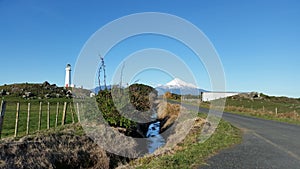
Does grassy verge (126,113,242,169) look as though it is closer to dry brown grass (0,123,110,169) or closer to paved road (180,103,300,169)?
paved road (180,103,300,169)

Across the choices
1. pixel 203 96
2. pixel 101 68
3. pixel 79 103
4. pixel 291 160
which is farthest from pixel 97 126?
pixel 203 96

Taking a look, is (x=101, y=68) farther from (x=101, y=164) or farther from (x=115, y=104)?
(x=101, y=164)

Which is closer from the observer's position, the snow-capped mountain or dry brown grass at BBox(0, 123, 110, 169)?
dry brown grass at BBox(0, 123, 110, 169)

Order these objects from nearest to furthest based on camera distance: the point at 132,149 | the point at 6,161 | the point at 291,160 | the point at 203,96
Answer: the point at 291,160, the point at 6,161, the point at 132,149, the point at 203,96

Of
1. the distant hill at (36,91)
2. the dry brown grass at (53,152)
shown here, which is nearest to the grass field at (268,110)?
the dry brown grass at (53,152)

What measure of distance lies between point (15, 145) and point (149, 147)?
22.5ft

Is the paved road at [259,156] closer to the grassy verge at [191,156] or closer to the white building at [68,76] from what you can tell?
the grassy verge at [191,156]

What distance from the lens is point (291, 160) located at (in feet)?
25.8

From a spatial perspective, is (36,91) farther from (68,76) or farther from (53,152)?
(53,152)

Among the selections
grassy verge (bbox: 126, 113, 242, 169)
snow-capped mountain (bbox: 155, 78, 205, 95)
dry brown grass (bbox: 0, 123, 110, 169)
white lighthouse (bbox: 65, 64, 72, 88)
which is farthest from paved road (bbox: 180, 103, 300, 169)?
white lighthouse (bbox: 65, 64, 72, 88)

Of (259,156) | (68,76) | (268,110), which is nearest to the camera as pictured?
(259,156)

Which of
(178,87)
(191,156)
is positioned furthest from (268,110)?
(191,156)

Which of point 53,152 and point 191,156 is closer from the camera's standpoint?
point 191,156

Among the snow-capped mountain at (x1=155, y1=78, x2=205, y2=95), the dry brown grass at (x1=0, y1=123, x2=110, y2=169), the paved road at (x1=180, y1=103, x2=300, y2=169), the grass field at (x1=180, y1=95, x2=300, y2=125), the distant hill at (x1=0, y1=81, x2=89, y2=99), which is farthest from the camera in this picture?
the distant hill at (x1=0, y1=81, x2=89, y2=99)
